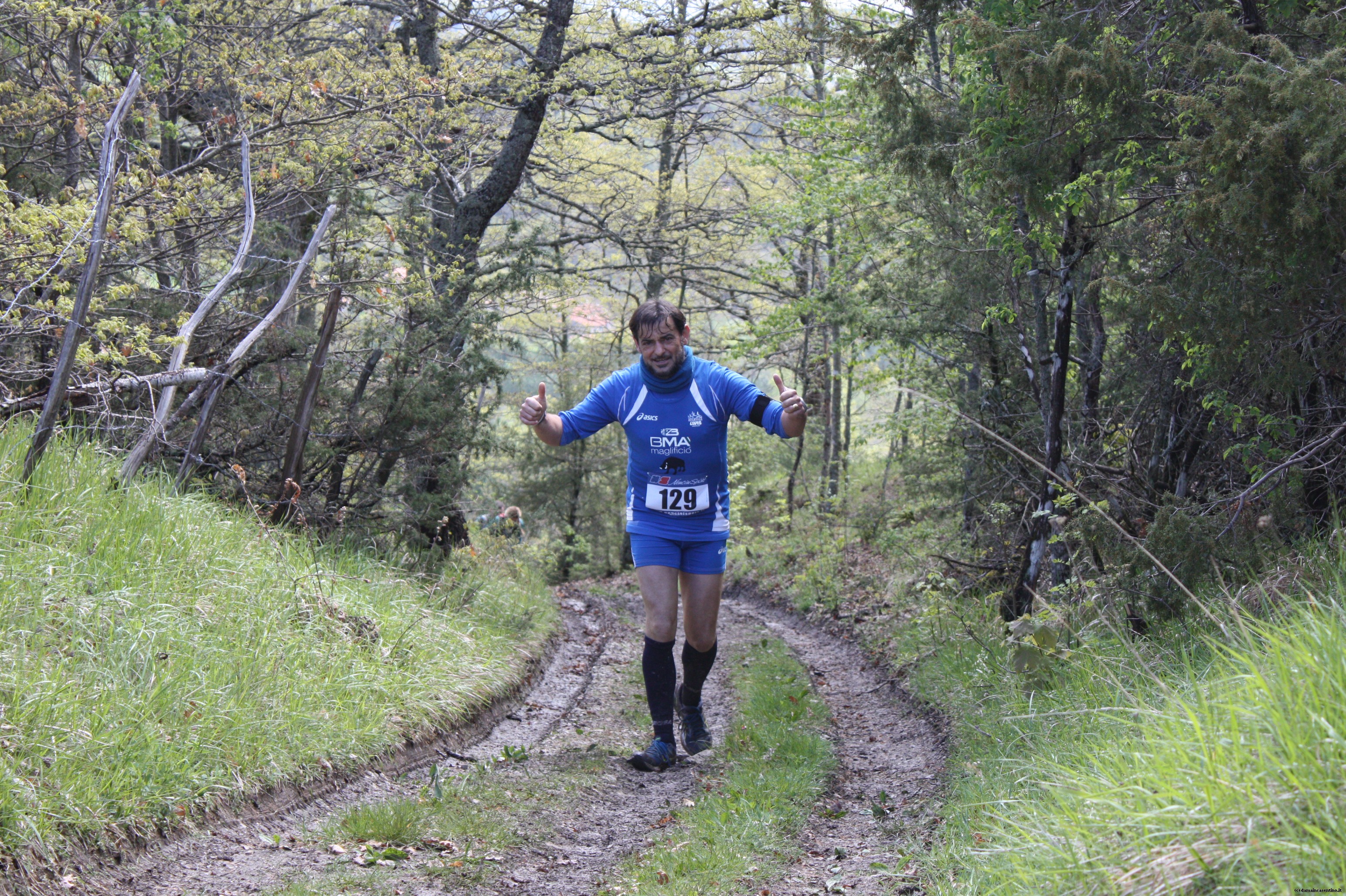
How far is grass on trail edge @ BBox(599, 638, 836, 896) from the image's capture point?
370 cm

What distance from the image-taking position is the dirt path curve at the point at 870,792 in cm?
371

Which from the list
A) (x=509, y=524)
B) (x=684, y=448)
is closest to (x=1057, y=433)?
Result: (x=684, y=448)

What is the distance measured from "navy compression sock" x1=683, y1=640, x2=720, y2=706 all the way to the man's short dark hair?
1.94 meters

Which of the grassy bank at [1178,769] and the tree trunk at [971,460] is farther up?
the tree trunk at [971,460]

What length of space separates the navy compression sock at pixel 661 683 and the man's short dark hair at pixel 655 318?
182cm

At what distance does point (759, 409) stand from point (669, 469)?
643 millimetres

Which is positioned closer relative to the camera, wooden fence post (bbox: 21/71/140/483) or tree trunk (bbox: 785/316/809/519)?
wooden fence post (bbox: 21/71/140/483)

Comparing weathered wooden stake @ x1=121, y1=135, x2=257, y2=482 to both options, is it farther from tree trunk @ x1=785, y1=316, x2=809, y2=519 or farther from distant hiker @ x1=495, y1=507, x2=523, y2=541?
tree trunk @ x1=785, y1=316, x2=809, y2=519

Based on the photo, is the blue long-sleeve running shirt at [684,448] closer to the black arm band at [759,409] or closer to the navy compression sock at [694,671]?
the black arm band at [759,409]

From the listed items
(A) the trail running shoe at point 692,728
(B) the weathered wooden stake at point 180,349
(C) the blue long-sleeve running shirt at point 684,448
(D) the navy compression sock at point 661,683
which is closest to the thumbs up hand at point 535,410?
(C) the blue long-sleeve running shirt at point 684,448

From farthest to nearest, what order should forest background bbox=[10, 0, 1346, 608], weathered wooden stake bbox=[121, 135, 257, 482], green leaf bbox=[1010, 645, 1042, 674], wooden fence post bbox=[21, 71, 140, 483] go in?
weathered wooden stake bbox=[121, 135, 257, 482], wooden fence post bbox=[21, 71, 140, 483], green leaf bbox=[1010, 645, 1042, 674], forest background bbox=[10, 0, 1346, 608]

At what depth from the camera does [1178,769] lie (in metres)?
2.39

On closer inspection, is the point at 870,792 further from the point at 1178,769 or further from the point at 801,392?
the point at 801,392

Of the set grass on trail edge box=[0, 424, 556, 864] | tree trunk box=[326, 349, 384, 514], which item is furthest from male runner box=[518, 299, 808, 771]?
tree trunk box=[326, 349, 384, 514]
